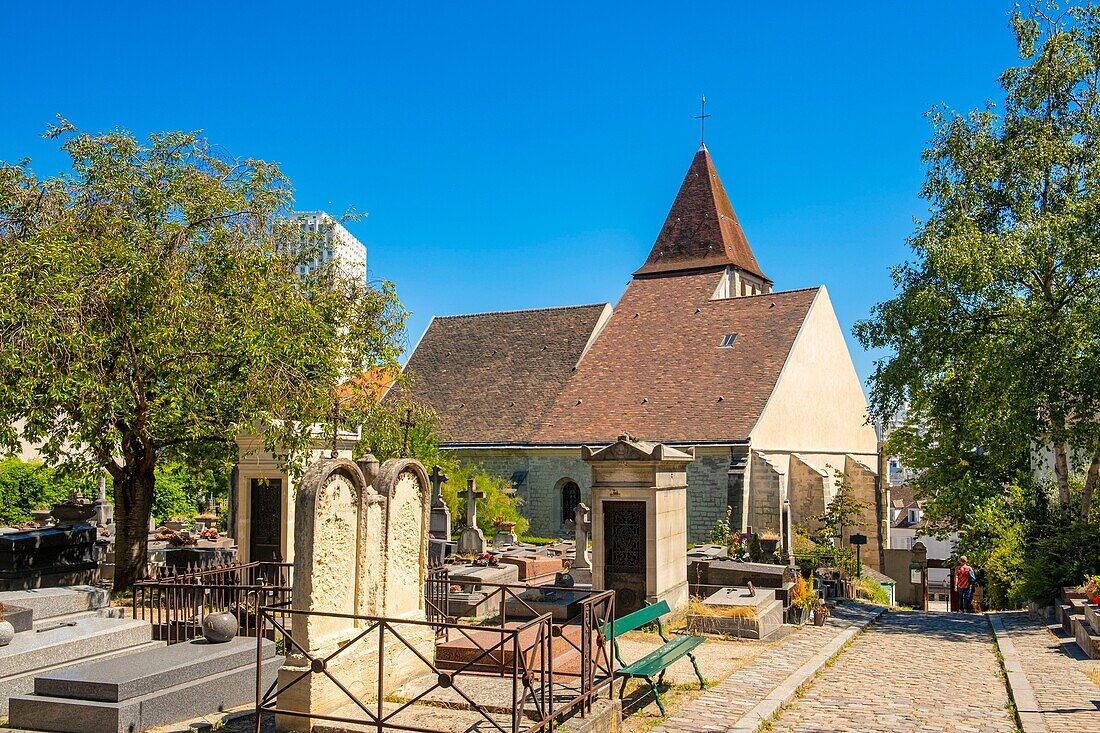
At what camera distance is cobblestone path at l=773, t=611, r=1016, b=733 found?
8250 mm

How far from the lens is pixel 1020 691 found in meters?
9.50

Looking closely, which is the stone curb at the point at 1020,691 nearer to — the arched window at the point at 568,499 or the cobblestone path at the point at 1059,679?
the cobblestone path at the point at 1059,679

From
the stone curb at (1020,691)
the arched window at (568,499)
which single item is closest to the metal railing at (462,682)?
the stone curb at (1020,691)

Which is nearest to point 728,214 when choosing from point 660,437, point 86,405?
point 660,437

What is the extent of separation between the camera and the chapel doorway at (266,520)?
1543 centimetres

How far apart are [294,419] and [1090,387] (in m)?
13.4

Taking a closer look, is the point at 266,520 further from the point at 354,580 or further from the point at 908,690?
the point at 908,690

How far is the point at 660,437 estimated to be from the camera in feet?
101

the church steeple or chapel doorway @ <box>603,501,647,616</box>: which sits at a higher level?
the church steeple

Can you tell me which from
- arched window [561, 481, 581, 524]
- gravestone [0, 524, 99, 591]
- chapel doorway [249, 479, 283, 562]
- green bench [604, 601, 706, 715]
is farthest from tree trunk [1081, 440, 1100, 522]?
gravestone [0, 524, 99, 591]

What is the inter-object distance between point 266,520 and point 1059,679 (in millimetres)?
11741

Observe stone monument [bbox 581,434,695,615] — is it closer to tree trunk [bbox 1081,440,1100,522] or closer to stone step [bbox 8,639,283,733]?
stone step [bbox 8,639,283,733]

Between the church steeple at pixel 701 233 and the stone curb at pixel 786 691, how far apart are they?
30.7 m

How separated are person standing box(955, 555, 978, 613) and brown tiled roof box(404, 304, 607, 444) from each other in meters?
15.4
